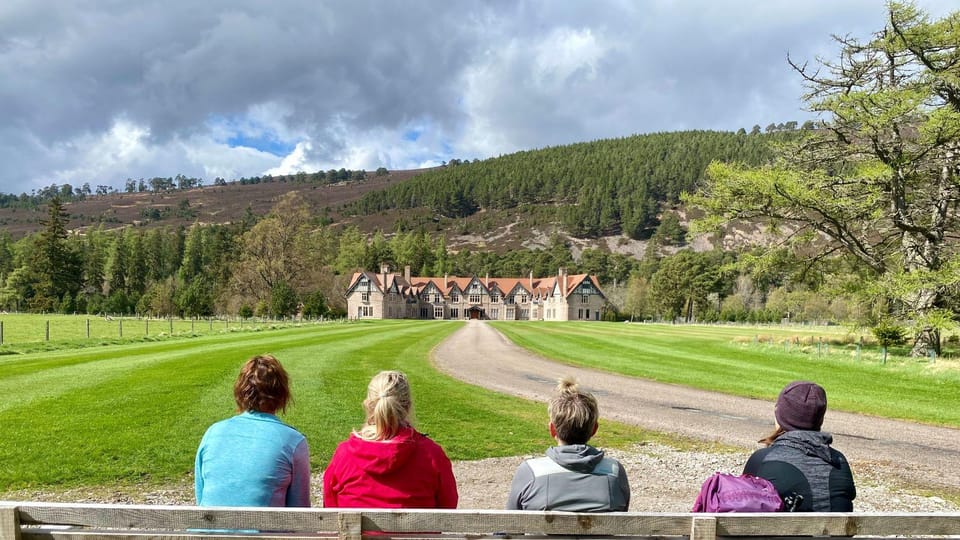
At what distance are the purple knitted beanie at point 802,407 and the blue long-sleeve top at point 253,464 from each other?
336 cm

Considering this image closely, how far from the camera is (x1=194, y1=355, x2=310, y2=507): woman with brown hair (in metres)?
3.95

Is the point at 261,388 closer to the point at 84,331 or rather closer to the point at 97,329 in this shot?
the point at 84,331

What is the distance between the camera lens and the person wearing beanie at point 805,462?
3.88 meters

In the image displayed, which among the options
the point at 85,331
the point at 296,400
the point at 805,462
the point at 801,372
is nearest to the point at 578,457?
the point at 805,462

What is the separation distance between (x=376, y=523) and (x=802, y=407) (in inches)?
119

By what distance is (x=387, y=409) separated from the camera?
381cm

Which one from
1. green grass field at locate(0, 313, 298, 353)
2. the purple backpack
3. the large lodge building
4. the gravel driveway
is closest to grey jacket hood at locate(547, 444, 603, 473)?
the purple backpack

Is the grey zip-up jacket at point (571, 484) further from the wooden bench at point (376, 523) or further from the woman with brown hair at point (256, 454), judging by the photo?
the woman with brown hair at point (256, 454)

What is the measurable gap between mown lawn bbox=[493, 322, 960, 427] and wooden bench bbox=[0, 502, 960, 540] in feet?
46.6

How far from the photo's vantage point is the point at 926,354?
85.0 ft

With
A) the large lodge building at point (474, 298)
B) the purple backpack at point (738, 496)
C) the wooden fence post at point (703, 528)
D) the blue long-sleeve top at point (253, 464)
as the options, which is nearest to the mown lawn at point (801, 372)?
the purple backpack at point (738, 496)

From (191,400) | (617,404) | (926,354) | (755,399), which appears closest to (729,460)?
(617,404)

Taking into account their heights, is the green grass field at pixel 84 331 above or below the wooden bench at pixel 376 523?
below

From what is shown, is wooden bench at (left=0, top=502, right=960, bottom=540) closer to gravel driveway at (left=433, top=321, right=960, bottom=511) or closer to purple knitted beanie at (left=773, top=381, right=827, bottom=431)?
purple knitted beanie at (left=773, top=381, right=827, bottom=431)
